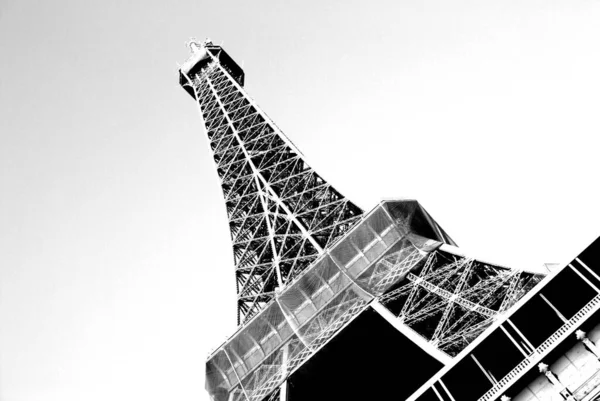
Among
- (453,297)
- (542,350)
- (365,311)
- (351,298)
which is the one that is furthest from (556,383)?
(351,298)

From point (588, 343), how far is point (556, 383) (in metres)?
1.62

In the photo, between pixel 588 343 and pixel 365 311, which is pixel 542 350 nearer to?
pixel 588 343

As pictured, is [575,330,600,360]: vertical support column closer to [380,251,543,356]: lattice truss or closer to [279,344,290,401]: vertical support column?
[380,251,543,356]: lattice truss

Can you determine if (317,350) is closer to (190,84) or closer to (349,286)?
(349,286)

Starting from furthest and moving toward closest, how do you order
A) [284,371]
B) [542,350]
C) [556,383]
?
[284,371]
[542,350]
[556,383]

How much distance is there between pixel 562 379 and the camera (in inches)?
739

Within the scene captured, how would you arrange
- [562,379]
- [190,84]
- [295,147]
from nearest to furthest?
[562,379]
[295,147]
[190,84]

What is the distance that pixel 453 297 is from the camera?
28406 mm

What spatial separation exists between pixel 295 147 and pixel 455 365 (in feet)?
114

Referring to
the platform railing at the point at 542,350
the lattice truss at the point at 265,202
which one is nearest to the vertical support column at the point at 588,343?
the platform railing at the point at 542,350

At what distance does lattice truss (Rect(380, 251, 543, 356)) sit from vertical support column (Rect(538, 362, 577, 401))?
6.13 m

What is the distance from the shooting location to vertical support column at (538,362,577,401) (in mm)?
18031

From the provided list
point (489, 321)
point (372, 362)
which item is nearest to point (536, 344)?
point (489, 321)

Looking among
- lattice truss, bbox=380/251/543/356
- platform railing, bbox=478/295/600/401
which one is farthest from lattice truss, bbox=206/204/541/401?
platform railing, bbox=478/295/600/401
